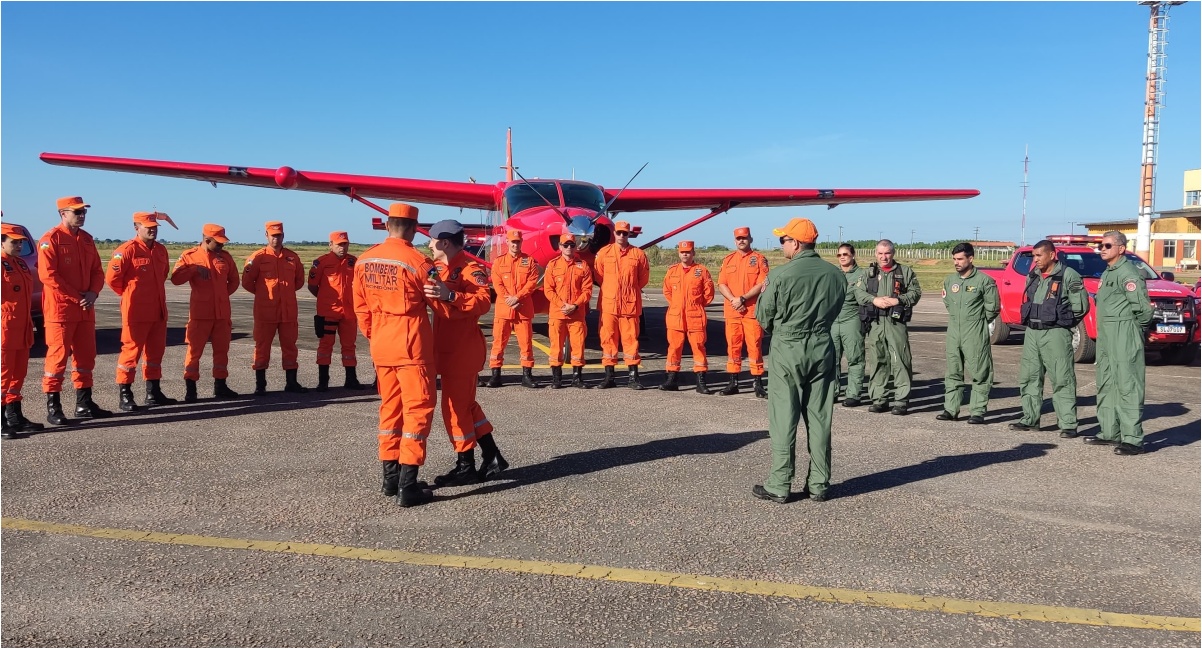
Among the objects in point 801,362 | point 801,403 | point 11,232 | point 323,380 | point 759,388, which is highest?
point 11,232

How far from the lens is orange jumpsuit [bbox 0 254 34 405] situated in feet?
21.0

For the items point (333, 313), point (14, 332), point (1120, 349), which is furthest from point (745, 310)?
point (14, 332)

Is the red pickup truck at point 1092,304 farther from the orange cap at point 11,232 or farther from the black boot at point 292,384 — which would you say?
the orange cap at point 11,232

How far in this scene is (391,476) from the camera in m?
4.77

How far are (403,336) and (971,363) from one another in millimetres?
5241

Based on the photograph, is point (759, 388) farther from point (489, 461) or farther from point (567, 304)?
point (489, 461)

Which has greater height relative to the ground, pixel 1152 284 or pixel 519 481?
pixel 1152 284

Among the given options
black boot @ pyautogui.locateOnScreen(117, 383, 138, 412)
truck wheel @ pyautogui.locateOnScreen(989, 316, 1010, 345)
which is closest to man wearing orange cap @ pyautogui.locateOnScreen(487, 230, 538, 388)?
black boot @ pyautogui.locateOnScreen(117, 383, 138, 412)

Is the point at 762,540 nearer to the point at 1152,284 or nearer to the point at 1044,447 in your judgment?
the point at 1044,447

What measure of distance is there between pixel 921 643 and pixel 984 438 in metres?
4.05

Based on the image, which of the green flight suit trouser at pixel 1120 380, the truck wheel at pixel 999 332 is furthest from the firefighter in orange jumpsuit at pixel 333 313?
the truck wheel at pixel 999 332

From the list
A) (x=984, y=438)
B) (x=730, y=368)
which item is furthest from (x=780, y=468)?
(x=730, y=368)

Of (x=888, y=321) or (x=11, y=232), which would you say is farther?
(x=888, y=321)

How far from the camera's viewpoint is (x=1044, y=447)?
20.5 ft
